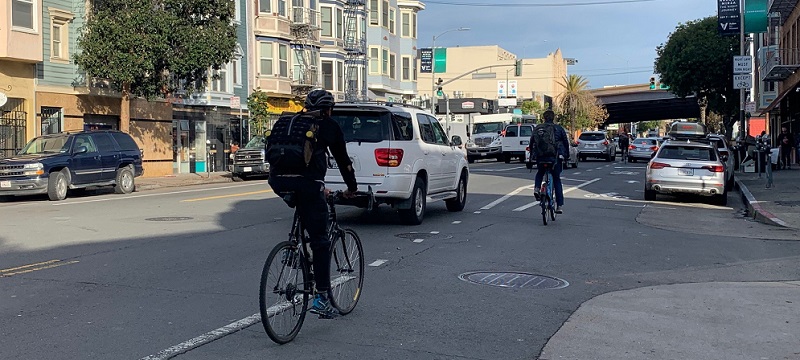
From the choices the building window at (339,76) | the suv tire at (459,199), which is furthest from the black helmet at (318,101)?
the building window at (339,76)

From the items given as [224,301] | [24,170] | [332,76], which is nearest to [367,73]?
[332,76]

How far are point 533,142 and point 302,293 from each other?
887 centimetres

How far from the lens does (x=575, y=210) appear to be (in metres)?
16.8

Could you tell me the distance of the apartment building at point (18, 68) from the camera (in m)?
25.2

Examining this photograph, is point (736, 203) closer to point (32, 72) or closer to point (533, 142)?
point (533, 142)

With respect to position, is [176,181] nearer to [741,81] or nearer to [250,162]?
[250,162]

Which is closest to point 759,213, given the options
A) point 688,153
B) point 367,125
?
point 688,153

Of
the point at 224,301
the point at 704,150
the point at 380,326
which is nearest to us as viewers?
the point at 380,326

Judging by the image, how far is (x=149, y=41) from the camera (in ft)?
89.2

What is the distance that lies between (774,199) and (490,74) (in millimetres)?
93063

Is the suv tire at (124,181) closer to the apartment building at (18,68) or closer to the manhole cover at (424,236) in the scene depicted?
the apartment building at (18,68)

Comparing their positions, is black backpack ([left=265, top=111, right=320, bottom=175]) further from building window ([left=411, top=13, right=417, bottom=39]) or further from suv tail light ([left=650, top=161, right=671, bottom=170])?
building window ([left=411, top=13, right=417, bottom=39])

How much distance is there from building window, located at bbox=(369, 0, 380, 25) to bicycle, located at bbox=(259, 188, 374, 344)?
46.7 meters

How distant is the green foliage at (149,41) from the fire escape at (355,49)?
1984 centimetres
